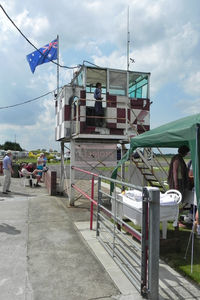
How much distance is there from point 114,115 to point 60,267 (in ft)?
18.4

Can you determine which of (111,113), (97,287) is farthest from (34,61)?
(97,287)

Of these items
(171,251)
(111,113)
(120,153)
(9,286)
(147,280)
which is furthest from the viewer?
(120,153)

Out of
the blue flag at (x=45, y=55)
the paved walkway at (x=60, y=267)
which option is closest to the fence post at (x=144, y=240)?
the paved walkway at (x=60, y=267)

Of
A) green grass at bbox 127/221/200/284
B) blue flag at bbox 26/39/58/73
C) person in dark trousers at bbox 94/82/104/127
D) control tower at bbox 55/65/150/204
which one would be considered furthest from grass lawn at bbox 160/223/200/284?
blue flag at bbox 26/39/58/73

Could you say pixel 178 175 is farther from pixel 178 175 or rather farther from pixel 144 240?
pixel 144 240

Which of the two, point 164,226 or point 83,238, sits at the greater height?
point 164,226

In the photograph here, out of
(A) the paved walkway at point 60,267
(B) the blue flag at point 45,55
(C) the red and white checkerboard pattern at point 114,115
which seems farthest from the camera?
(B) the blue flag at point 45,55

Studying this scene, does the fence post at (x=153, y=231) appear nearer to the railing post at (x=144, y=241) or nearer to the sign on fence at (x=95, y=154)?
the railing post at (x=144, y=241)

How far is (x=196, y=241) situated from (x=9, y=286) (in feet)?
12.0

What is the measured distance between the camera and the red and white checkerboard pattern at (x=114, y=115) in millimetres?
8383

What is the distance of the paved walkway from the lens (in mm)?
3193

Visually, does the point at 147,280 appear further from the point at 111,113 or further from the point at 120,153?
the point at 120,153

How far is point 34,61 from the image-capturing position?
11445 mm

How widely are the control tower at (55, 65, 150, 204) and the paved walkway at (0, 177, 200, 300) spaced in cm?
304
